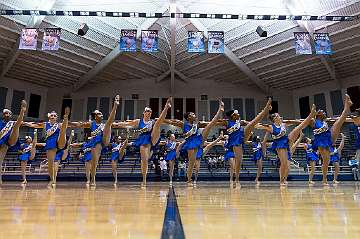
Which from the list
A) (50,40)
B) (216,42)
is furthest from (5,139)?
(216,42)

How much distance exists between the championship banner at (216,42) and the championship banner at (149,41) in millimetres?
2806

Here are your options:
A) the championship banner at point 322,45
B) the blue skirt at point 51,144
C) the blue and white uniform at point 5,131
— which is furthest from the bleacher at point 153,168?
the blue skirt at point 51,144

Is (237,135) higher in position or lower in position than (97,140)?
higher

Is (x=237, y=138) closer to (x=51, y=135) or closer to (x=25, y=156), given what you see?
(x=51, y=135)

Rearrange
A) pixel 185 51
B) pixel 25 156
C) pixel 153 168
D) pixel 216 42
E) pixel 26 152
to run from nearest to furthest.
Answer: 1. pixel 25 156
2. pixel 26 152
3. pixel 153 168
4. pixel 216 42
5. pixel 185 51

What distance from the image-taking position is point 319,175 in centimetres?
1570

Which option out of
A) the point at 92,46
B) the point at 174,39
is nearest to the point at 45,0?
the point at 92,46

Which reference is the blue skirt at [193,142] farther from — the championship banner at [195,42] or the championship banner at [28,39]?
the championship banner at [28,39]

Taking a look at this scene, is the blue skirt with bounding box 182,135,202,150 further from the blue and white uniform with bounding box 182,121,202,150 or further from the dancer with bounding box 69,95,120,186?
the dancer with bounding box 69,95,120,186

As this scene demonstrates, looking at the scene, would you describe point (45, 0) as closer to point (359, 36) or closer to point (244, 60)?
point (244, 60)

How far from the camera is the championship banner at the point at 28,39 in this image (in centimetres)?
1536

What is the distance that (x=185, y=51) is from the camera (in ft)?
76.4

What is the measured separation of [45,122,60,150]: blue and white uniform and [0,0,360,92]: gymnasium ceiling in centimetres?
1274

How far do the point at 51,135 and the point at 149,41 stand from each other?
10898mm
